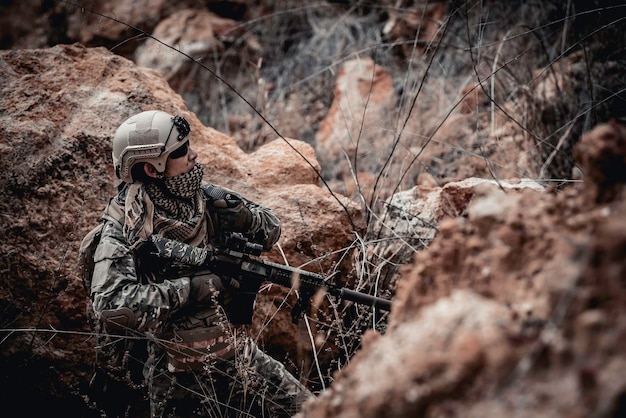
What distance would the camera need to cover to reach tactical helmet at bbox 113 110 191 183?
2.30 meters

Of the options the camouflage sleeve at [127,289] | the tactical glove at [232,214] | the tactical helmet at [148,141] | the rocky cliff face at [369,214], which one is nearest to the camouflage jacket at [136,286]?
the camouflage sleeve at [127,289]

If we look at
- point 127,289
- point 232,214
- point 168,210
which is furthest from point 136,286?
point 232,214

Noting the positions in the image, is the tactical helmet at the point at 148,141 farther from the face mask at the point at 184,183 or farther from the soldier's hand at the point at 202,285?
the soldier's hand at the point at 202,285

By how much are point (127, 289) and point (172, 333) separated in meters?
0.35

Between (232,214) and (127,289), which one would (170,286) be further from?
(232,214)

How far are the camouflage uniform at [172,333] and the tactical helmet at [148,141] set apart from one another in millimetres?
122

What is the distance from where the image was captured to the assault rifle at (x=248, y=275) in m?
2.25

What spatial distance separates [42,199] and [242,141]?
9.94 ft

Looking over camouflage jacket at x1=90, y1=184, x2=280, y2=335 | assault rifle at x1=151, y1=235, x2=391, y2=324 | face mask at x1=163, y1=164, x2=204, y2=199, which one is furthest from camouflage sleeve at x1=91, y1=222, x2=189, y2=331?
face mask at x1=163, y1=164, x2=204, y2=199

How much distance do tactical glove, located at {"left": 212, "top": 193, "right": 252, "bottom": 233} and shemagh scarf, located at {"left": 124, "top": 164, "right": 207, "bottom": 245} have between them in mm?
87

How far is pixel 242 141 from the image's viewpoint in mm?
5734

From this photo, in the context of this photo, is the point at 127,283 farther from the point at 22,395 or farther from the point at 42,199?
the point at 22,395

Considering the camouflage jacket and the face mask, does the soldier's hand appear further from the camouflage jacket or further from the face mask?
the face mask

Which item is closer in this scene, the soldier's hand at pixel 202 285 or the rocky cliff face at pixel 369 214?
the rocky cliff face at pixel 369 214
